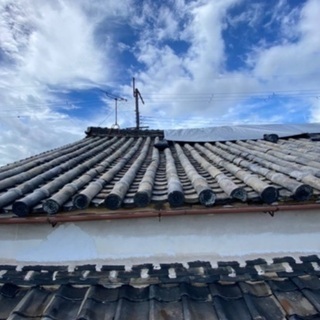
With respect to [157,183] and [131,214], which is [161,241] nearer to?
[131,214]

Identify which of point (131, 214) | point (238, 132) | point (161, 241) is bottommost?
point (161, 241)

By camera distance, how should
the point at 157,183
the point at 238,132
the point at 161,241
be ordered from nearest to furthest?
the point at 161,241 → the point at 157,183 → the point at 238,132

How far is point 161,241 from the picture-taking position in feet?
13.4

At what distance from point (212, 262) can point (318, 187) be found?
1.89 metres

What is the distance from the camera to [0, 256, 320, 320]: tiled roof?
2.96 m

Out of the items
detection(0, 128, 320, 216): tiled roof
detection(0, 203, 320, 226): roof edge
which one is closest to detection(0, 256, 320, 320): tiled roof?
detection(0, 203, 320, 226): roof edge

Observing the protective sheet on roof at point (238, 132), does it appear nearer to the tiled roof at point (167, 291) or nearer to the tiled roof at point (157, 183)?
the tiled roof at point (157, 183)

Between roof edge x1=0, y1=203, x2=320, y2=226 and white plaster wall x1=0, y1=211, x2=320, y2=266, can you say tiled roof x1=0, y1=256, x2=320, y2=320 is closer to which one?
white plaster wall x1=0, y1=211, x2=320, y2=266

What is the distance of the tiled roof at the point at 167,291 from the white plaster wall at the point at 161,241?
7.8 inches

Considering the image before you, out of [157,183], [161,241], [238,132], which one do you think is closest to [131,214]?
[161,241]

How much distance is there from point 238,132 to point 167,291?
8.01m

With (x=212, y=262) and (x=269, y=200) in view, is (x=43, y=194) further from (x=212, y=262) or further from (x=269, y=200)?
(x=269, y=200)

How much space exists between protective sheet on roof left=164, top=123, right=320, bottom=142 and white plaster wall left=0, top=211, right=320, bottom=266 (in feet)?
19.6

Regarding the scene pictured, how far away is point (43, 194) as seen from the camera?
4.14m
